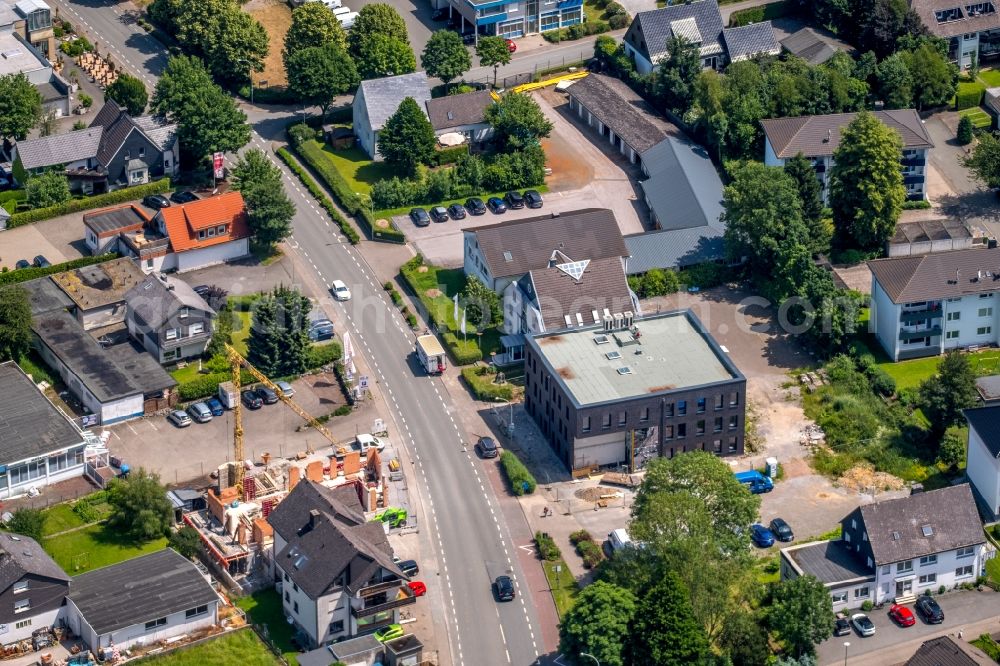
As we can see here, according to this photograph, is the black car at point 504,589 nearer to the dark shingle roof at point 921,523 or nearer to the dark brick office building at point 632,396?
the dark brick office building at point 632,396

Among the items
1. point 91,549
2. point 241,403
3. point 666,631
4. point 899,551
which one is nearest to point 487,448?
point 241,403

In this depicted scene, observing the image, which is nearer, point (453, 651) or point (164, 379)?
point (453, 651)

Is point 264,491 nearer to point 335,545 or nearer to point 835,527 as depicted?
point 335,545

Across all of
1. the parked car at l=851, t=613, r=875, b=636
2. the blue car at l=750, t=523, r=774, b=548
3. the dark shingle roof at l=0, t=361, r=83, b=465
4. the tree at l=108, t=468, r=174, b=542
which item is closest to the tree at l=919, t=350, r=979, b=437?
the blue car at l=750, t=523, r=774, b=548

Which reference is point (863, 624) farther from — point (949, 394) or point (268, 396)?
point (268, 396)

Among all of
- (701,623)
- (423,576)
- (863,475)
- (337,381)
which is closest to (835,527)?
(863,475)

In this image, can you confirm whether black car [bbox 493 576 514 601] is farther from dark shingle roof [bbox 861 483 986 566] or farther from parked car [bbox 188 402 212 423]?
parked car [bbox 188 402 212 423]

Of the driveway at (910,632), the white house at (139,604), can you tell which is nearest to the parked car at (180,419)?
the white house at (139,604)
